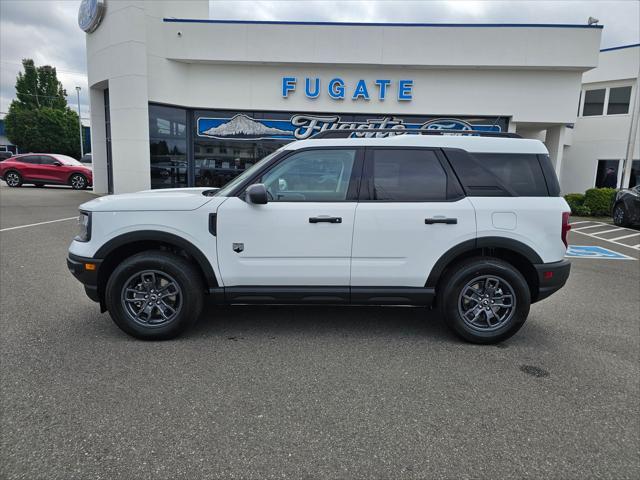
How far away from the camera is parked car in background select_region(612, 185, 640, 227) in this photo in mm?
12758

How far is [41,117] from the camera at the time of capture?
182 ft

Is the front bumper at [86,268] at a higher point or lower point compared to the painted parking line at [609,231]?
higher

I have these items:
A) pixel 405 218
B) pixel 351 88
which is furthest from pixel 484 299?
pixel 351 88

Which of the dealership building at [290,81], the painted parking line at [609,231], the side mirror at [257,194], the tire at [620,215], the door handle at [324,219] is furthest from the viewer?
the dealership building at [290,81]

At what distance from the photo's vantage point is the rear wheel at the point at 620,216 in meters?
13.3

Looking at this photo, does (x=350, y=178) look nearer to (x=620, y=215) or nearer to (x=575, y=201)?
(x=620, y=215)

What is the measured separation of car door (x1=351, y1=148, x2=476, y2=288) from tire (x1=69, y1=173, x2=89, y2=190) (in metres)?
19.7

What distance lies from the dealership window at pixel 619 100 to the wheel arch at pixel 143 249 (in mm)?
22084

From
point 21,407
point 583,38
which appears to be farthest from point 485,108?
point 21,407

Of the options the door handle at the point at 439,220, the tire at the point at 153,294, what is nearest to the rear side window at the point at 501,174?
the door handle at the point at 439,220

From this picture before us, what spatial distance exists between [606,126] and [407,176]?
20537mm

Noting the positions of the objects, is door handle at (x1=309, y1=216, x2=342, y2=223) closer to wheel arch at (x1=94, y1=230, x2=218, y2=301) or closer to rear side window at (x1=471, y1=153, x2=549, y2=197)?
wheel arch at (x1=94, y1=230, x2=218, y2=301)

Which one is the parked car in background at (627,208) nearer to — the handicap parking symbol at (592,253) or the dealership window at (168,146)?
the handicap parking symbol at (592,253)

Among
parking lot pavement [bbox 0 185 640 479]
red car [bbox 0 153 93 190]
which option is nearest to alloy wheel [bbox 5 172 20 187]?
red car [bbox 0 153 93 190]
